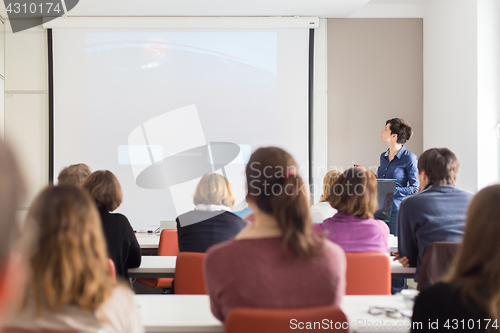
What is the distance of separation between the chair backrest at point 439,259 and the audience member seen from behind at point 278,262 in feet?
2.42

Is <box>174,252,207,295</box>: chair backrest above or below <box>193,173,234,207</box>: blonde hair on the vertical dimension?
below

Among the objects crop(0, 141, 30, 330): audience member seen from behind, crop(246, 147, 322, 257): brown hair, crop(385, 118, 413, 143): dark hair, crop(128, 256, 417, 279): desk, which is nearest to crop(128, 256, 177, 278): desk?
crop(128, 256, 417, 279): desk

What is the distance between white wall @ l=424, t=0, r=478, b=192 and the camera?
3824 millimetres

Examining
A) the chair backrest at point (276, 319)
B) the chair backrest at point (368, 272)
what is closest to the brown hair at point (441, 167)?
the chair backrest at point (368, 272)

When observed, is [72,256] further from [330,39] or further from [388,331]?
[330,39]

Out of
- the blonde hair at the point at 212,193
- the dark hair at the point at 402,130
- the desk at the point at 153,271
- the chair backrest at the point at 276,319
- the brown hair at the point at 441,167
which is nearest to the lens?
the chair backrest at the point at 276,319

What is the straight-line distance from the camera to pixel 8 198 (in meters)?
0.46

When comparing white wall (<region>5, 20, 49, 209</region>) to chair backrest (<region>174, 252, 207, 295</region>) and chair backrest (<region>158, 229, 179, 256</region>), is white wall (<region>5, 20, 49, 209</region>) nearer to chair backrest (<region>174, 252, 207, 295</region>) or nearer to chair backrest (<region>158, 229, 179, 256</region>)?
chair backrest (<region>158, 229, 179, 256</region>)

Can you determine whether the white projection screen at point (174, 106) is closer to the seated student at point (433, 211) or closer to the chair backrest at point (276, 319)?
the seated student at point (433, 211)

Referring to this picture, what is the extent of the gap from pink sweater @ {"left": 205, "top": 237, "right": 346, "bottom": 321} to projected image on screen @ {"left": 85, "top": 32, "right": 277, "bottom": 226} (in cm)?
339

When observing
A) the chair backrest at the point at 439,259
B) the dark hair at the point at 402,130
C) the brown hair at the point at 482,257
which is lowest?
the chair backrest at the point at 439,259

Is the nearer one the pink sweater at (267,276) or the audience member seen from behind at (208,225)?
the pink sweater at (267,276)

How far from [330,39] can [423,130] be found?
159cm

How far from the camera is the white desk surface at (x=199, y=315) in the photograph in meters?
1.31
